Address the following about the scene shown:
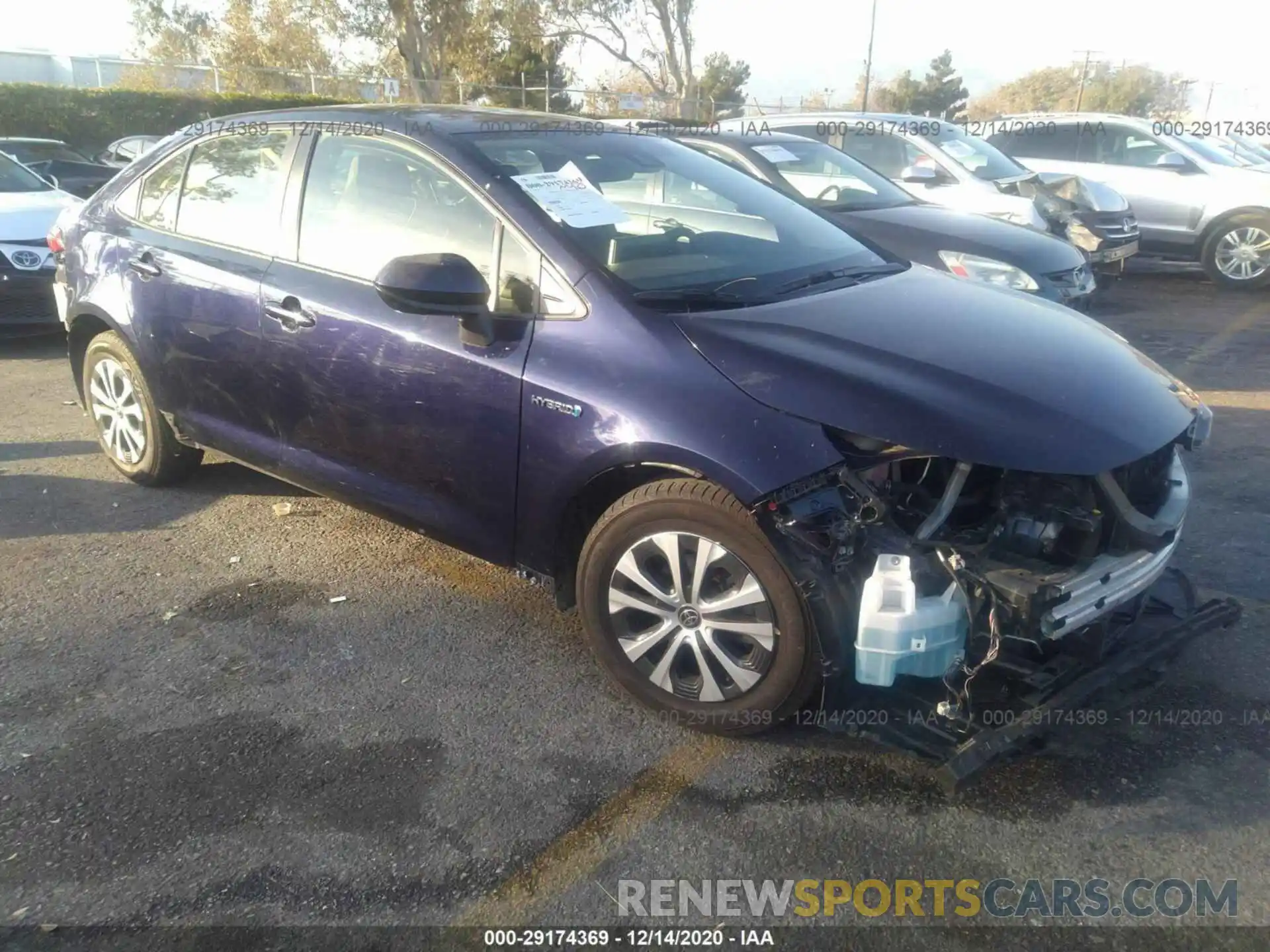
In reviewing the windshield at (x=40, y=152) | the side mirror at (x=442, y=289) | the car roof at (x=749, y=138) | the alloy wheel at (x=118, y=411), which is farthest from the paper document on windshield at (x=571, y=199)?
the windshield at (x=40, y=152)

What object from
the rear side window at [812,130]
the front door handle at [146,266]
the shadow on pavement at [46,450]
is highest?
the rear side window at [812,130]

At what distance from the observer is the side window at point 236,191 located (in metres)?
4.12

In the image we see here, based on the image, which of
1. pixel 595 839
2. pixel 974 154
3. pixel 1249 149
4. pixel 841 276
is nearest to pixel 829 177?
pixel 974 154

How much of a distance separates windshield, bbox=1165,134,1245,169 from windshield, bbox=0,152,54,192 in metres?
→ 11.4

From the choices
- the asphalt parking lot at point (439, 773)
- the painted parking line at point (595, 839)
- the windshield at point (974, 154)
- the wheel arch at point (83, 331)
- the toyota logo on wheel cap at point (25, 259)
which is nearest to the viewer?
the painted parking line at point (595, 839)

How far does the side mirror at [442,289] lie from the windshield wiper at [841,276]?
3.20 ft

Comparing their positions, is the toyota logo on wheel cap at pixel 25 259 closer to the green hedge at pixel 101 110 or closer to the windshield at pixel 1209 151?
the windshield at pixel 1209 151

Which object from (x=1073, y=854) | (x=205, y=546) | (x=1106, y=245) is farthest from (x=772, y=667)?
(x=1106, y=245)

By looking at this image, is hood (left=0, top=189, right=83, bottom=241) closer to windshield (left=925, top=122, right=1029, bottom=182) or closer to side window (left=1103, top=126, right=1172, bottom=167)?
windshield (left=925, top=122, right=1029, bottom=182)

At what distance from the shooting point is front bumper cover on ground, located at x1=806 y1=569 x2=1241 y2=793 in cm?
276

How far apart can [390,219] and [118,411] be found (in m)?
2.13

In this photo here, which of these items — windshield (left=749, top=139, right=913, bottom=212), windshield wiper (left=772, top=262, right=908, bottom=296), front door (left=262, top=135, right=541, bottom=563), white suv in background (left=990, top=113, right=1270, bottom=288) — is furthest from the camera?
white suv in background (left=990, top=113, right=1270, bottom=288)

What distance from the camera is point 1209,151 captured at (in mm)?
11492

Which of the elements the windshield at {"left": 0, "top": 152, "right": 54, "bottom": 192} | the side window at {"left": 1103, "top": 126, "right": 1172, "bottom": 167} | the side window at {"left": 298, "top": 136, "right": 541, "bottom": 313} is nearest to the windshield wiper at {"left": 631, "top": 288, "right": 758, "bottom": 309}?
the side window at {"left": 298, "top": 136, "right": 541, "bottom": 313}
